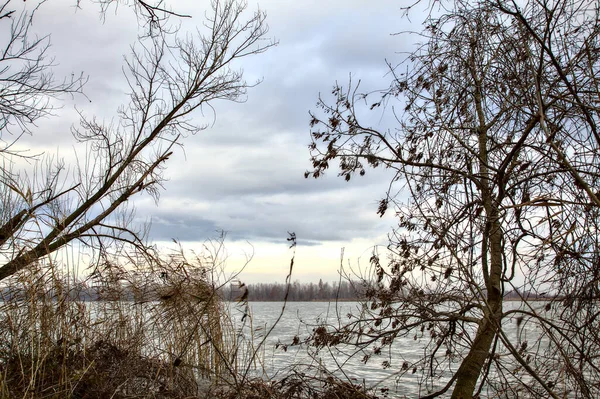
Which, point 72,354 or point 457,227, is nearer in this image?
point 457,227

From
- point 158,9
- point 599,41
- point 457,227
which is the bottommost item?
point 457,227

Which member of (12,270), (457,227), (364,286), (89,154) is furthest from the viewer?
(89,154)

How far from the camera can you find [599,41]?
3.38 meters

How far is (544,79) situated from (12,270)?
4962 millimetres

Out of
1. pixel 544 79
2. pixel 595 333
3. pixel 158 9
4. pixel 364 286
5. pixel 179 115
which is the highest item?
pixel 179 115

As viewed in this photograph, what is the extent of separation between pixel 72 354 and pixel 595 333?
15.0ft

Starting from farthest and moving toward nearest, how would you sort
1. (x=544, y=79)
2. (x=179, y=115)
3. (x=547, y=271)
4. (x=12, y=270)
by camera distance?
(x=179, y=115) < (x=12, y=270) < (x=547, y=271) < (x=544, y=79)

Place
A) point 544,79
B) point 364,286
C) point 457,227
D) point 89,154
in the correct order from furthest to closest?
point 89,154, point 364,286, point 457,227, point 544,79

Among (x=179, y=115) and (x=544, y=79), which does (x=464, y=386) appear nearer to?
(x=544, y=79)

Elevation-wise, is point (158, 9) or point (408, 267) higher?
point (158, 9)

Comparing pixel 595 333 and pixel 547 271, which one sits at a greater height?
pixel 547 271

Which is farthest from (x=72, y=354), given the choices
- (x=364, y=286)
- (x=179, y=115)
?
(x=179, y=115)

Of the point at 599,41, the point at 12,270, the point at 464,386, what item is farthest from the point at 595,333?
the point at 12,270

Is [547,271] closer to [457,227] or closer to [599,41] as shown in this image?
[457,227]
